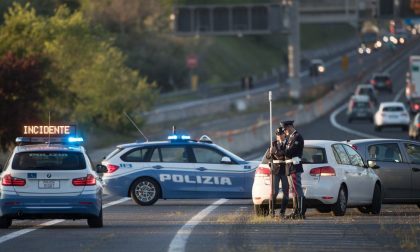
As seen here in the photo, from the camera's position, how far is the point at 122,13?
102 m

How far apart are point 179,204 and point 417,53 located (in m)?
101

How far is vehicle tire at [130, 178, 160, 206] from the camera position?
2625cm

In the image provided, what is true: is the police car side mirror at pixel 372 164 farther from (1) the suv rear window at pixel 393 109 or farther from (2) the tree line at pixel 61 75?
(1) the suv rear window at pixel 393 109

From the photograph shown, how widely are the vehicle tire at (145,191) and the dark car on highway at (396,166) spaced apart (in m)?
4.48

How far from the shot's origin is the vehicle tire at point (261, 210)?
22094 mm

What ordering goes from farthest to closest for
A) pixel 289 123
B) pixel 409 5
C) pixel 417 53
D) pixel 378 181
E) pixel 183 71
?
pixel 417 53 < pixel 183 71 < pixel 409 5 < pixel 378 181 < pixel 289 123

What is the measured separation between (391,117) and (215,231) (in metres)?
48.7

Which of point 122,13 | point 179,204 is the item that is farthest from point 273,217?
point 122,13

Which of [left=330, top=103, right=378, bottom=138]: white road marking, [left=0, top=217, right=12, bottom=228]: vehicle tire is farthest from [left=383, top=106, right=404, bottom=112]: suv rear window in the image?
[left=0, top=217, right=12, bottom=228]: vehicle tire

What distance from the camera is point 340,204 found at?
21.8 metres

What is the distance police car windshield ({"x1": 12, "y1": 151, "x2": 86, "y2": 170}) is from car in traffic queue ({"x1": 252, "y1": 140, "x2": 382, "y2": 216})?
3.58 meters

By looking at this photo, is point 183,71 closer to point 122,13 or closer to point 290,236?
point 122,13

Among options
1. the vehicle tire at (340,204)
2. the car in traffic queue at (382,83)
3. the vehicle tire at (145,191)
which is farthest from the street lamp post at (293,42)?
the vehicle tire at (340,204)

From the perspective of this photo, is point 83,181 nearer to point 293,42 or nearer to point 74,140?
point 74,140
